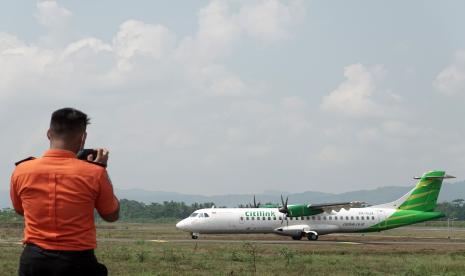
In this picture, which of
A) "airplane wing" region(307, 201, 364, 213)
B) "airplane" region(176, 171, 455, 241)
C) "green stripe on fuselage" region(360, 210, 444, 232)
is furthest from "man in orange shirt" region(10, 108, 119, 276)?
"green stripe on fuselage" region(360, 210, 444, 232)

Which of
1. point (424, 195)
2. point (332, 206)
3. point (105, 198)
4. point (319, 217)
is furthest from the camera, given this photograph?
point (424, 195)

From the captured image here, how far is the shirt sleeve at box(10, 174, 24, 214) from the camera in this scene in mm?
4688

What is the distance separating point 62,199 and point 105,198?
0.30 m

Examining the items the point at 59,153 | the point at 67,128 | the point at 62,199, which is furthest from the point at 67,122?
the point at 62,199

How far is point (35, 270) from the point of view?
14.9ft

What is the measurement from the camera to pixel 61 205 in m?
4.50

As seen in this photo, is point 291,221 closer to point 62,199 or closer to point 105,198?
point 105,198

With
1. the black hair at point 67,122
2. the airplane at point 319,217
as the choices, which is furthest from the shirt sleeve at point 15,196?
the airplane at point 319,217

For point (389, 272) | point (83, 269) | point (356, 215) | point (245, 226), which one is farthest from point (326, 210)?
point (83, 269)

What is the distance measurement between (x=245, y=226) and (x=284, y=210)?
3530 mm

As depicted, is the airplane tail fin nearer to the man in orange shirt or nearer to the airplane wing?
the airplane wing

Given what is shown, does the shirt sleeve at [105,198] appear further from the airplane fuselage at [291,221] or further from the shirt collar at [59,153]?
the airplane fuselage at [291,221]

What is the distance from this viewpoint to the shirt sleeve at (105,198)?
181 inches

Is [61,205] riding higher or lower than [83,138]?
lower
